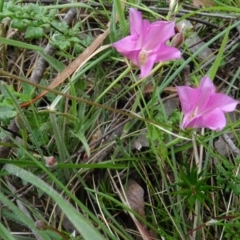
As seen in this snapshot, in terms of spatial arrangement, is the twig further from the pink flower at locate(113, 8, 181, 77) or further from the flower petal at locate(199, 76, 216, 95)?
the flower petal at locate(199, 76, 216, 95)

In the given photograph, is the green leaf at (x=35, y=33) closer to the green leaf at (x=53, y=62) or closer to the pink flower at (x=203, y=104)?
the green leaf at (x=53, y=62)

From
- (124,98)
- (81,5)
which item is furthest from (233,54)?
(81,5)

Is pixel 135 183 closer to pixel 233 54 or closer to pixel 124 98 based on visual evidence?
pixel 124 98

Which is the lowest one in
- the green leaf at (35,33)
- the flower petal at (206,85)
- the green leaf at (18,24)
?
the flower petal at (206,85)

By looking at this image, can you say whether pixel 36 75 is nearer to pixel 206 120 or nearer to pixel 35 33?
pixel 35 33

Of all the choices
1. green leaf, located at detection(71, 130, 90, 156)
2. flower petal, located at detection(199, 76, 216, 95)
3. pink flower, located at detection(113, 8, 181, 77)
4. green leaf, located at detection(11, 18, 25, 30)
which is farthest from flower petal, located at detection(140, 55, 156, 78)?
green leaf, located at detection(11, 18, 25, 30)

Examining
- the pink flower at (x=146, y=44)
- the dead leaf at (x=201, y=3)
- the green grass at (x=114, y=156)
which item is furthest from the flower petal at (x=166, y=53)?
the dead leaf at (x=201, y=3)
